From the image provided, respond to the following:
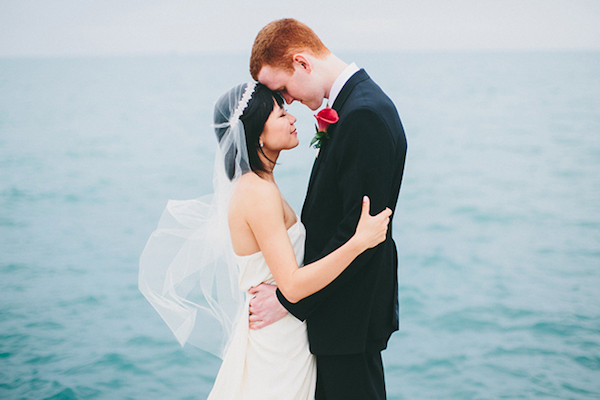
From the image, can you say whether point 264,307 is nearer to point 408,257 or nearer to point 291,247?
point 291,247

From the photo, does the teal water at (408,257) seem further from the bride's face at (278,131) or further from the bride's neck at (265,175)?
the bride's face at (278,131)

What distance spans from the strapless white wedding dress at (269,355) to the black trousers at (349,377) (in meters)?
0.09

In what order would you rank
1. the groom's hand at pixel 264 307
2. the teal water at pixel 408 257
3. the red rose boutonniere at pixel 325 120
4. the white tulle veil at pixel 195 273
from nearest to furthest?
the red rose boutonniere at pixel 325 120 < the groom's hand at pixel 264 307 < the white tulle veil at pixel 195 273 < the teal water at pixel 408 257

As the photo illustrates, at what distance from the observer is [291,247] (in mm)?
1812

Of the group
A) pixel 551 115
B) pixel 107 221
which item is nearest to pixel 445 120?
pixel 551 115

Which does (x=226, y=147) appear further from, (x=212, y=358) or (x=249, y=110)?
(x=212, y=358)

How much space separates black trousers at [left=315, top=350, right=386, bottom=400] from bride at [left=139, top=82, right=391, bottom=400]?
0.09m

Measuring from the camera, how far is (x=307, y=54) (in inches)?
77.4

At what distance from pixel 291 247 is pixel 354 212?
0.86ft

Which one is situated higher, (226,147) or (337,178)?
(226,147)

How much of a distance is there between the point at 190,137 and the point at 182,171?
613 centimetres

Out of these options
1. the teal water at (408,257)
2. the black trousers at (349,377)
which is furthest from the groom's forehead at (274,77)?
the teal water at (408,257)

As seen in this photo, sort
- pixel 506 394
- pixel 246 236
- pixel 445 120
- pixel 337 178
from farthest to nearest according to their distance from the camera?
pixel 445 120
pixel 506 394
pixel 246 236
pixel 337 178

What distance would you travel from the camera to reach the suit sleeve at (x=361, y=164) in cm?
167
